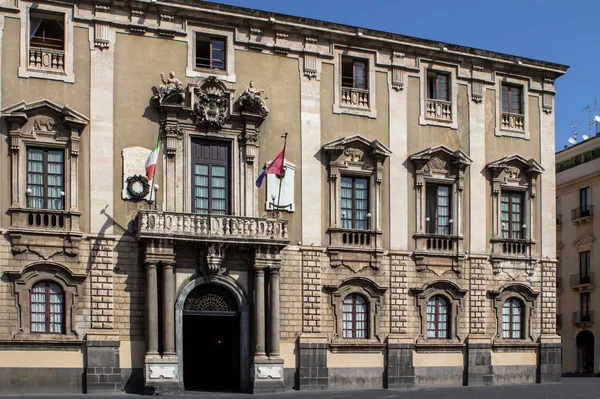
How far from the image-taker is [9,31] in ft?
109

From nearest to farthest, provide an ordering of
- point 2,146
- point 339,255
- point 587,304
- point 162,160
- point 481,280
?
point 2,146 → point 162,160 → point 339,255 → point 481,280 → point 587,304

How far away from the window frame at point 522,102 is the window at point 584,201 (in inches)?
832

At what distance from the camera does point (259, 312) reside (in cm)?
3566

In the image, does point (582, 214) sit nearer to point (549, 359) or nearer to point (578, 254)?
point (578, 254)

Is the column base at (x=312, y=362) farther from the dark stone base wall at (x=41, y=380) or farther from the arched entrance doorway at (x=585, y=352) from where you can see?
the arched entrance doorway at (x=585, y=352)

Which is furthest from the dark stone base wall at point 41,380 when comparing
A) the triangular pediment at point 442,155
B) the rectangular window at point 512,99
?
the rectangular window at point 512,99

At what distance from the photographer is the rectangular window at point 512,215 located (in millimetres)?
41781

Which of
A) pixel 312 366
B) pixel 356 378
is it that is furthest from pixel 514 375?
pixel 312 366

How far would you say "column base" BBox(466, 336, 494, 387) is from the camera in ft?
131

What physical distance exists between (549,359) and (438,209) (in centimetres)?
809

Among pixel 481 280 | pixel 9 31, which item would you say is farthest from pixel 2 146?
pixel 481 280

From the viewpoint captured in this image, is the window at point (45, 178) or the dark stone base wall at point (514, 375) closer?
the window at point (45, 178)

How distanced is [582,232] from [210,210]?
33737 mm

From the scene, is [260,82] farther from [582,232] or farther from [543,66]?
[582,232]
